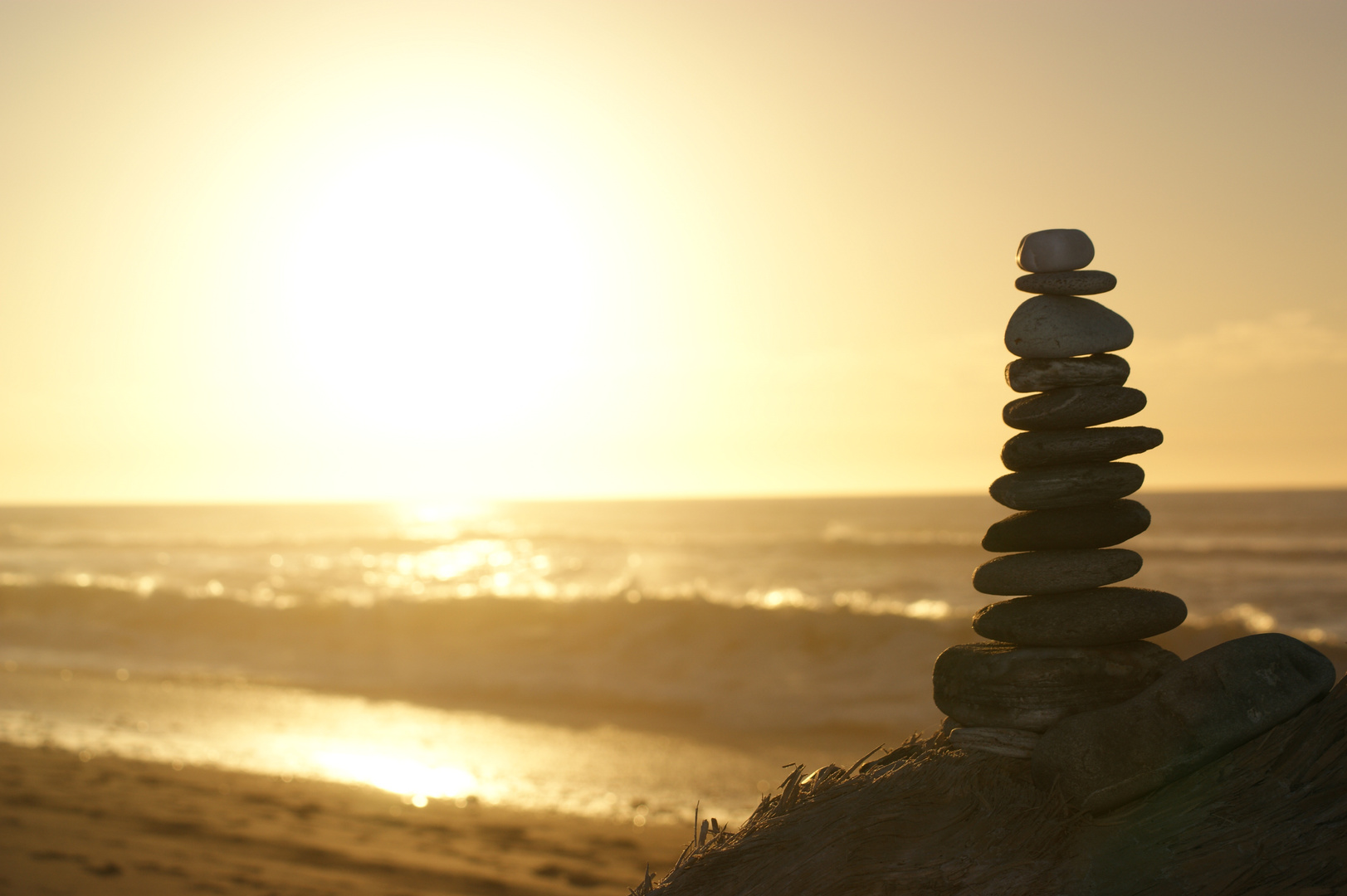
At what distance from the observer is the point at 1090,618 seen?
389 cm

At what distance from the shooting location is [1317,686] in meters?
3.19

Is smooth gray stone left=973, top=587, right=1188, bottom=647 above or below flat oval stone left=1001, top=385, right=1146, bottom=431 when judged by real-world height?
below

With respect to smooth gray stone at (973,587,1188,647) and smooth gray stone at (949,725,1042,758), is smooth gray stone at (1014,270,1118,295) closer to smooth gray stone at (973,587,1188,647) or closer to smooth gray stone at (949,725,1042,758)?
smooth gray stone at (973,587,1188,647)

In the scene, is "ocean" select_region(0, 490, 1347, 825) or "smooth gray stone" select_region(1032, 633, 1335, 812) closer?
"smooth gray stone" select_region(1032, 633, 1335, 812)

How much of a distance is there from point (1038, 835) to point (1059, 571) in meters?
1.25

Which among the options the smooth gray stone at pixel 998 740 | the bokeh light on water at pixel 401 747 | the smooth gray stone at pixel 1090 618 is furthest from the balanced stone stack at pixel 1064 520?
the bokeh light on water at pixel 401 747

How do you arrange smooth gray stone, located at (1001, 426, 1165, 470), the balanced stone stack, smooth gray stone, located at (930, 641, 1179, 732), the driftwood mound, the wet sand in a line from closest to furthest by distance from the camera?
1. the driftwood mound
2. smooth gray stone, located at (930, 641, 1179, 732)
3. the balanced stone stack
4. smooth gray stone, located at (1001, 426, 1165, 470)
5. the wet sand

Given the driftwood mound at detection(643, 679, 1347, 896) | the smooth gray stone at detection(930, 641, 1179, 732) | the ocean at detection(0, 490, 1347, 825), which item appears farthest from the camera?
the ocean at detection(0, 490, 1347, 825)

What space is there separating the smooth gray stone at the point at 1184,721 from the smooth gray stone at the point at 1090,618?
0.52m

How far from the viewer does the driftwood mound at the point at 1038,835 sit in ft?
8.86

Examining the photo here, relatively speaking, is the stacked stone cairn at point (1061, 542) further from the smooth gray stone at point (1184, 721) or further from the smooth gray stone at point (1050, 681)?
the smooth gray stone at point (1184, 721)

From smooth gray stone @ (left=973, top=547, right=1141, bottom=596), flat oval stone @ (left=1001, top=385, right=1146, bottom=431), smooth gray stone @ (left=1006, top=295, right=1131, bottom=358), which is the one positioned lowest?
smooth gray stone @ (left=973, top=547, right=1141, bottom=596)

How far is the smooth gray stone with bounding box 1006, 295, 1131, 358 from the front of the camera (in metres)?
4.00

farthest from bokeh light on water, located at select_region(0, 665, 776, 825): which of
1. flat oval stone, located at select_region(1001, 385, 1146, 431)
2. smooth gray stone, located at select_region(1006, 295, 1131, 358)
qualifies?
smooth gray stone, located at select_region(1006, 295, 1131, 358)
